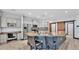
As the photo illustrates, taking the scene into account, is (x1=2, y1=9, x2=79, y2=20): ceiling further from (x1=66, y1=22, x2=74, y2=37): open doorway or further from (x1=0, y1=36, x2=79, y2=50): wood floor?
(x1=0, y1=36, x2=79, y2=50): wood floor

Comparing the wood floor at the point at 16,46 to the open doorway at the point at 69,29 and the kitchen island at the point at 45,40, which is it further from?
the open doorway at the point at 69,29

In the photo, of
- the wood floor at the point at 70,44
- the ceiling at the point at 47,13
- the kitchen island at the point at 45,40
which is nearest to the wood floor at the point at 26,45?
the wood floor at the point at 70,44

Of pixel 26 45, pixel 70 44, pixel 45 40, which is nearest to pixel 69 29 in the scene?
pixel 70 44

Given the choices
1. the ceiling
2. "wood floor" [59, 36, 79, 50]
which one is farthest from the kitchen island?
the ceiling

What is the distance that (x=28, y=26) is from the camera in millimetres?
2375

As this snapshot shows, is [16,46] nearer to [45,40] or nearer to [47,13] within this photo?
[45,40]

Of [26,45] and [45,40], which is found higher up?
[45,40]

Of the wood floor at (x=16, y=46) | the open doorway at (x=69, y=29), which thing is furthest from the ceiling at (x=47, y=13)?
the wood floor at (x=16, y=46)

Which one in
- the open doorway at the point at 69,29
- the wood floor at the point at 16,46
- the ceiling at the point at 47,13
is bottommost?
the wood floor at the point at 16,46

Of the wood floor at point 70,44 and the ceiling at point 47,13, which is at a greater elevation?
the ceiling at point 47,13

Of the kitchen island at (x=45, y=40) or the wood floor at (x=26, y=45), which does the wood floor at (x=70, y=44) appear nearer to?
the wood floor at (x=26, y=45)
